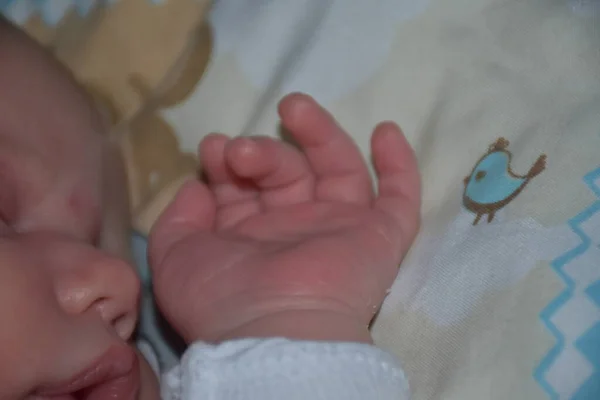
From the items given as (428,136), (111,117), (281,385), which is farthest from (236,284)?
(111,117)

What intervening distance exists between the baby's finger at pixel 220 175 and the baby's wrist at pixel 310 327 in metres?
0.17

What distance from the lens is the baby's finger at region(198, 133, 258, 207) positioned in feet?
2.46

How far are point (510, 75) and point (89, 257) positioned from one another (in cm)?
37

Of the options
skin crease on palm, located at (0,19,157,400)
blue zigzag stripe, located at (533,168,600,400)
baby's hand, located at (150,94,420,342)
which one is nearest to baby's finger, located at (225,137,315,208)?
baby's hand, located at (150,94,420,342)

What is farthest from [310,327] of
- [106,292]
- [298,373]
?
[106,292]

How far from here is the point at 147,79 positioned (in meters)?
0.89

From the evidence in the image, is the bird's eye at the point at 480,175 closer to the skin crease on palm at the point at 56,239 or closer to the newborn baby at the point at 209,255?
the newborn baby at the point at 209,255

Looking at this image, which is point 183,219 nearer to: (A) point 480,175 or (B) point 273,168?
(B) point 273,168

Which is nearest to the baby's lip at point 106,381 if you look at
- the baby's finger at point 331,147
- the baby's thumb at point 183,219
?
the baby's thumb at point 183,219

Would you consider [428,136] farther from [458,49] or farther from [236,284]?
[236,284]

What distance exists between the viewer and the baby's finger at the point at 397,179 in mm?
683

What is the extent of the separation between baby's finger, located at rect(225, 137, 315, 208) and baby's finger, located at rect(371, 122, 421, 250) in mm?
69

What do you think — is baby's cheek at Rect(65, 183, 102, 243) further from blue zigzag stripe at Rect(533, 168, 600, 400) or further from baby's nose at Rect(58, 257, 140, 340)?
blue zigzag stripe at Rect(533, 168, 600, 400)

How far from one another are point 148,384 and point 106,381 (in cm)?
9
